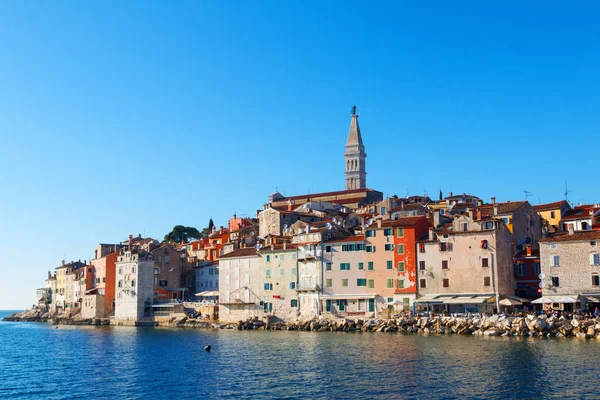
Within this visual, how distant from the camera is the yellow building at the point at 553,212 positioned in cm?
8175

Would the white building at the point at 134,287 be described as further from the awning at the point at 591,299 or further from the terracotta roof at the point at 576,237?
the awning at the point at 591,299

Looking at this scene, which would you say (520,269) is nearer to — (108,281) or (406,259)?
(406,259)

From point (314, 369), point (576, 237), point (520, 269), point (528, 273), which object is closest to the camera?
point (314, 369)

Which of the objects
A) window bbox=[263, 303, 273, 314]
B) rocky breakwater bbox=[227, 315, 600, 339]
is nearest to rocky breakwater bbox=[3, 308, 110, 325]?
window bbox=[263, 303, 273, 314]

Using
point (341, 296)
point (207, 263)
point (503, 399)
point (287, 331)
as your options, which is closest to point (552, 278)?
point (341, 296)

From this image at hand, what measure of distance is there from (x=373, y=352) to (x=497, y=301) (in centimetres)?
1963

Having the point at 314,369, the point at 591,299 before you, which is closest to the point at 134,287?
the point at 314,369

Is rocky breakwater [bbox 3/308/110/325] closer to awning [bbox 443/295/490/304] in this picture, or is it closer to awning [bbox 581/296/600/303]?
awning [bbox 443/295/490/304]

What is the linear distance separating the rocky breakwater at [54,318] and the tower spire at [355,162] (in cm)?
7433

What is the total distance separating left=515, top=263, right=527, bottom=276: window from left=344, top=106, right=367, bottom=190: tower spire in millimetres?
98173

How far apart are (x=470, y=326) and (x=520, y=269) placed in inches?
456

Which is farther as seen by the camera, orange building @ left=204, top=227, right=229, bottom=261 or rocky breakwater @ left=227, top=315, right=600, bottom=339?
orange building @ left=204, top=227, right=229, bottom=261

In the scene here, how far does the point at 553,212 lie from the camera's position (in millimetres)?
82500

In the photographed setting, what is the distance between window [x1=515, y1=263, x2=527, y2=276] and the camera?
218 feet
